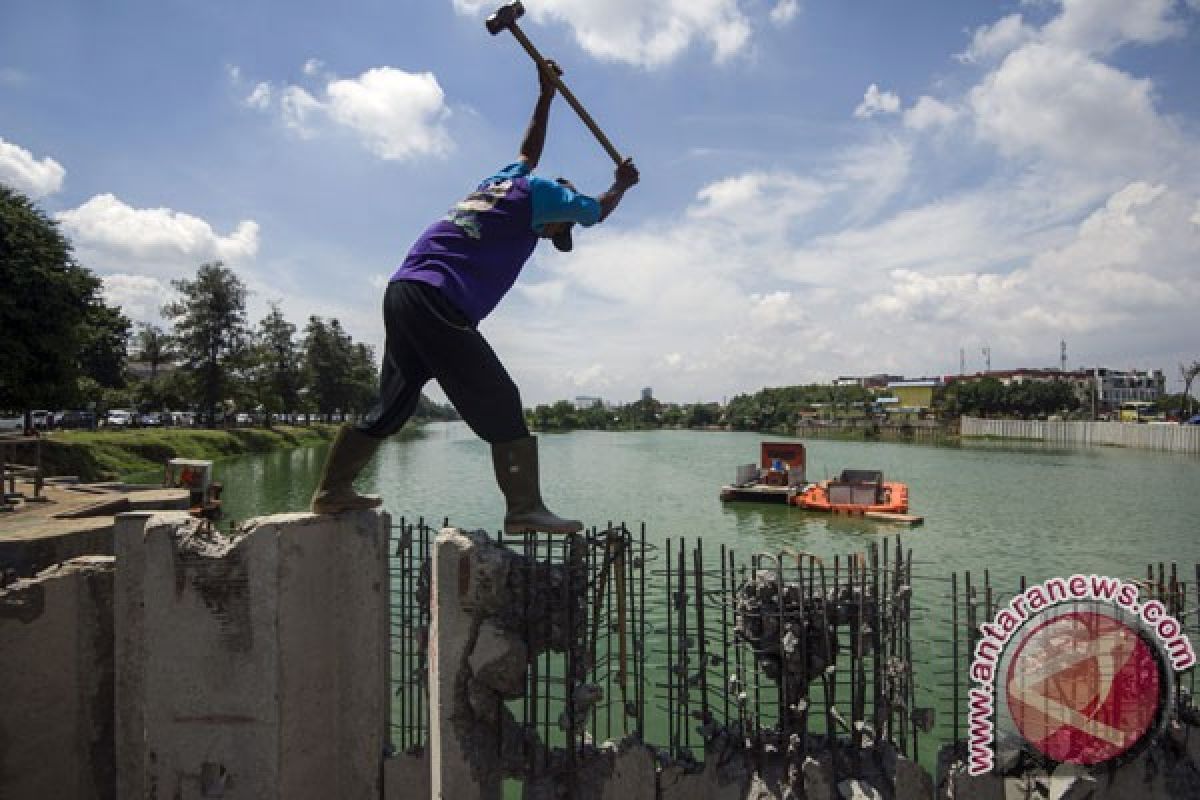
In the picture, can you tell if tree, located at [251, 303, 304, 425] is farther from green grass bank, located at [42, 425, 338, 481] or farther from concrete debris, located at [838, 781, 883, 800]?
concrete debris, located at [838, 781, 883, 800]

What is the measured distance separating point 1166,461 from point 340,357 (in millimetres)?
59656

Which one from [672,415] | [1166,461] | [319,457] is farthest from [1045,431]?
[319,457]

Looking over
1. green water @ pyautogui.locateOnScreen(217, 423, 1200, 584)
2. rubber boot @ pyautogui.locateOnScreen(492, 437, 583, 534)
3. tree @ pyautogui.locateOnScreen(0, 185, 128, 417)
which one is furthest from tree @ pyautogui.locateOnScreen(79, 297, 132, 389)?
rubber boot @ pyautogui.locateOnScreen(492, 437, 583, 534)

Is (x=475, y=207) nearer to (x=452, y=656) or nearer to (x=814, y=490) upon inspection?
(x=452, y=656)

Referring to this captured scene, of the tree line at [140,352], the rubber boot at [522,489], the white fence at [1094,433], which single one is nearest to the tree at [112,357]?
the tree line at [140,352]

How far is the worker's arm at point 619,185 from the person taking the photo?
12.0 ft

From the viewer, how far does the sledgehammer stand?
134 inches

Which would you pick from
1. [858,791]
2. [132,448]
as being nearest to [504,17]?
[858,791]

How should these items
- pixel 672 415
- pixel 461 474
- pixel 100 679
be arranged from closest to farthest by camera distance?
pixel 100 679 < pixel 461 474 < pixel 672 415

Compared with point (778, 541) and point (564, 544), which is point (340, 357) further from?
point (564, 544)

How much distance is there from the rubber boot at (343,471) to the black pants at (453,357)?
1.53 feet

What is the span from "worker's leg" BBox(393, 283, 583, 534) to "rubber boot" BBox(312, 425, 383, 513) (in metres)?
0.61

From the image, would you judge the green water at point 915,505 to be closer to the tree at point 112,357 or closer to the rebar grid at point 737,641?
the rebar grid at point 737,641

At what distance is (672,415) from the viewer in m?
119
